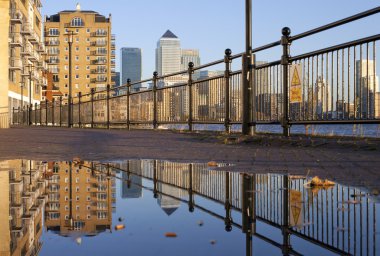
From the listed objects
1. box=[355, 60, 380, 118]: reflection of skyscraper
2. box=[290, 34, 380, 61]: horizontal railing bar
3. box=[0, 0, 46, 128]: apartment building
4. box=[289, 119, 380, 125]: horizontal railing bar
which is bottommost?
box=[289, 119, 380, 125]: horizontal railing bar

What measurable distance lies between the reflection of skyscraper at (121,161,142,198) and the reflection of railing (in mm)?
19

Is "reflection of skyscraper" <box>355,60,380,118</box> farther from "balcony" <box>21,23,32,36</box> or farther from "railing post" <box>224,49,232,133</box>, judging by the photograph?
"balcony" <box>21,23,32,36</box>

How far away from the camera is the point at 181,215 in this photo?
294cm

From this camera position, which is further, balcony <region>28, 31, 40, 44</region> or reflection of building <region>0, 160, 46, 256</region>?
balcony <region>28, 31, 40, 44</region>

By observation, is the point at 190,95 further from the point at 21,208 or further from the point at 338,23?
the point at 21,208

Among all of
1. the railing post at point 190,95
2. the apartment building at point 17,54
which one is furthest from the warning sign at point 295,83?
the apartment building at point 17,54

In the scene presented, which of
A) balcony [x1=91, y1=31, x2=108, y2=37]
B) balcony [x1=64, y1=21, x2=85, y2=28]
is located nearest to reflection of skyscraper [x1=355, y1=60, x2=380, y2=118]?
balcony [x1=91, y1=31, x2=108, y2=37]

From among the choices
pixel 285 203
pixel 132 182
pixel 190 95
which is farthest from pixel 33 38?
pixel 285 203

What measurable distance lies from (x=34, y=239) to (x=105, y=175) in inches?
95.7

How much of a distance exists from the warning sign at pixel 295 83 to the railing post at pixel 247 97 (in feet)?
4.29

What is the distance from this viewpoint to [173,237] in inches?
94.1

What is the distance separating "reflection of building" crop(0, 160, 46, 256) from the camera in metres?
2.19

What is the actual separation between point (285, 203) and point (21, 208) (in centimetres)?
152

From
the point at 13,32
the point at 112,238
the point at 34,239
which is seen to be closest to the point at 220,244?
the point at 112,238
